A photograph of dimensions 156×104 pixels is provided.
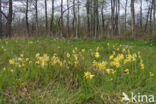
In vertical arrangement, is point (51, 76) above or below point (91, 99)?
above

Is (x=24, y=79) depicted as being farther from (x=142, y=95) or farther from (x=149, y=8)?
(x=149, y=8)

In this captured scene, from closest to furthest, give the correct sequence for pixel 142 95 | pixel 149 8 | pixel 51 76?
pixel 142 95 → pixel 51 76 → pixel 149 8

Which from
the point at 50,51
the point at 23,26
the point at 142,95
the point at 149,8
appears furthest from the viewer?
the point at 23,26

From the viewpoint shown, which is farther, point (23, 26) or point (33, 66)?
point (23, 26)

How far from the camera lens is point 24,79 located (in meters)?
2.05

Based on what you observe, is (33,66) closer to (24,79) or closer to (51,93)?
(24,79)

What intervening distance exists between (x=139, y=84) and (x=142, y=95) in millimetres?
321

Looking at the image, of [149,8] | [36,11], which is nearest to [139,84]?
[36,11]

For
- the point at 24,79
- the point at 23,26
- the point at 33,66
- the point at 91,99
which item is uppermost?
the point at 23,26

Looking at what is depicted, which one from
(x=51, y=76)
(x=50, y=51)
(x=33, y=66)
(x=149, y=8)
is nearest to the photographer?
(x=51, y=76)

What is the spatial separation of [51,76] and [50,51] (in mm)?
2177

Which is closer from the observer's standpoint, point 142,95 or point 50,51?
point 142,95

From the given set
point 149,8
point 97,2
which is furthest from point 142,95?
point 149,8

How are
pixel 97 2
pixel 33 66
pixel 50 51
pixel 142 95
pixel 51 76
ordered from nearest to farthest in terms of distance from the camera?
1. pixel 142 95
2. pixel 51 76
3. pixel 33 66
4. pixel 50 51
5. pixel 97 2
